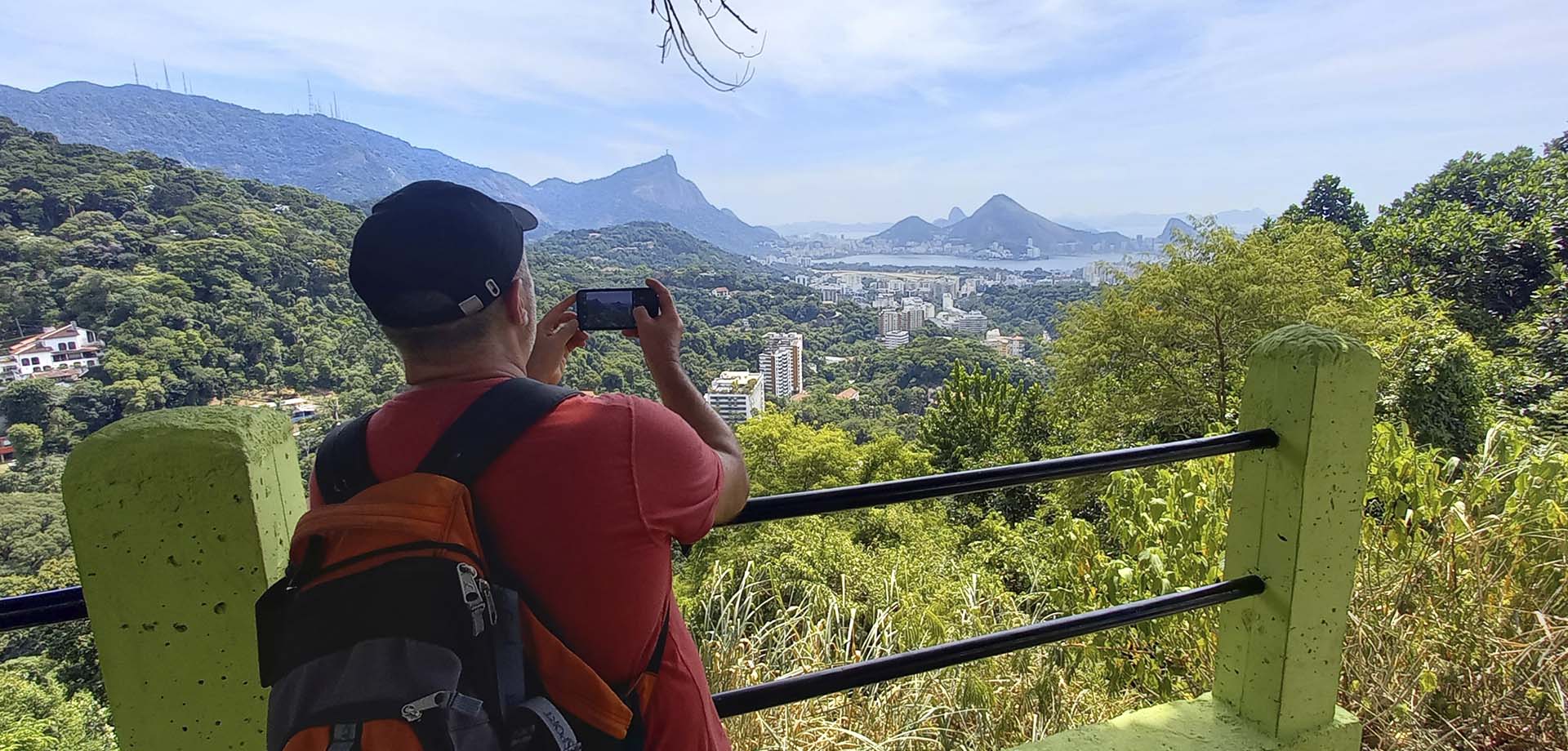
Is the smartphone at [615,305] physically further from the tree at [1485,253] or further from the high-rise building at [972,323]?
the high-rise building at [972,323]

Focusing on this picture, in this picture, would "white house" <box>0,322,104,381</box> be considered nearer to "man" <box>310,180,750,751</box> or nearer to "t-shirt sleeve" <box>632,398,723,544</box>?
"man" <box>310,180,750,751</box>

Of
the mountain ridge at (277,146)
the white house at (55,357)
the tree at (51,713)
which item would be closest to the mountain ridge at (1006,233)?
the mountain ridge at (277,146)

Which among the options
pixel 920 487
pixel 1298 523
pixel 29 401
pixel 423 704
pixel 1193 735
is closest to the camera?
pixel 423 704

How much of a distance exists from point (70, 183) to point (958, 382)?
1137 inches

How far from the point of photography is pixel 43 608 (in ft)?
2.81

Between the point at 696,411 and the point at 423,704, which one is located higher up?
the point at 696,411

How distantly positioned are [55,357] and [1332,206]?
41.9m

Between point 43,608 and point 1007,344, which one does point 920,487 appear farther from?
point 1007,344

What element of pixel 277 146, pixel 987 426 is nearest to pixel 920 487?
pixel 987 426

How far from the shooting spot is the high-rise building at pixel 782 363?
2648cm

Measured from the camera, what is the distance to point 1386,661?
1.87 meters

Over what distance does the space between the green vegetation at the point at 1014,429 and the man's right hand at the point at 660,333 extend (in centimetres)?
16

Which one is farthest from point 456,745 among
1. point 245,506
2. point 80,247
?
point 80,247

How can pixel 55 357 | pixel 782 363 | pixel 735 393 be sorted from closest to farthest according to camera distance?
pixel 735 393 → pixel 55 357 → pixel 782 363
